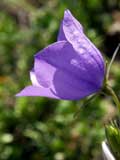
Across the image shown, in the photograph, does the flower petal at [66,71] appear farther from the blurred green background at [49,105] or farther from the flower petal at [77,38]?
the blurred green background at [49,105]

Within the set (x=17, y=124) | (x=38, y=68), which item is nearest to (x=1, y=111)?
(x=17, y=124)

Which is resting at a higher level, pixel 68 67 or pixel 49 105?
pixel 68 67

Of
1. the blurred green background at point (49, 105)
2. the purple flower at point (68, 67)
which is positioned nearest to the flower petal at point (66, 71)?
the purple flower at point (68, 67)

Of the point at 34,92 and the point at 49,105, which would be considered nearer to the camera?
the point at 34,92

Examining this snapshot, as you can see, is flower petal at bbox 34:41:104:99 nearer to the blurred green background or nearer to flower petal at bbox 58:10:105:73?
flower petal at bbox 58:10:105:73

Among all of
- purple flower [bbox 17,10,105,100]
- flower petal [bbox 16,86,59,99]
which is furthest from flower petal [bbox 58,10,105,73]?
flower petal [bbox 16,86,59,99]

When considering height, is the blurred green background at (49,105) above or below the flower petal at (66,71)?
→ below

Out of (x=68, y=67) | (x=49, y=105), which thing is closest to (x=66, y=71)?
(x=68, y=67)

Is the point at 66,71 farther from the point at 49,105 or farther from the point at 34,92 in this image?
the point at 49,105
